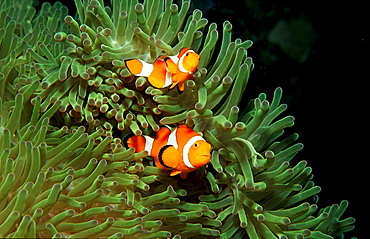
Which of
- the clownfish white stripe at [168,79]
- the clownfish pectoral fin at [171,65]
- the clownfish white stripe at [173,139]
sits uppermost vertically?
the clownfish pectoral fin at [171,65]


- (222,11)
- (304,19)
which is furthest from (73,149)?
(304,19)

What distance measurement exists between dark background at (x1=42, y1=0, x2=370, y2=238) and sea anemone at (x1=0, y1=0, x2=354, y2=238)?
0.39m

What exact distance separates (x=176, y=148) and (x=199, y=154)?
0.45 ft

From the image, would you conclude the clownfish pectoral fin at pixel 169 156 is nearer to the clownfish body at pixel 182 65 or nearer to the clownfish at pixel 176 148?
the clownfish at pixel 176 148

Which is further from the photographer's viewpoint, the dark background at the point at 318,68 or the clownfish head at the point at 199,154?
the dark background at the point at 318,68

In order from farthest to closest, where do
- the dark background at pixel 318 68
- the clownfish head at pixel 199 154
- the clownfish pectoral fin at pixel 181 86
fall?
the dark background at pixel 318 68 < the clownfish pectoral fin at pixel 181 86 < the clownfish head at pixel 199 154

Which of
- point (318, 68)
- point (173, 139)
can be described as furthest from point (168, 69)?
point (318, 68)

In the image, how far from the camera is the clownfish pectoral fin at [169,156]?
4.42 ft

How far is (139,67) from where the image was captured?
53.8 inches

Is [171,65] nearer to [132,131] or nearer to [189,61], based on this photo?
[189,61]

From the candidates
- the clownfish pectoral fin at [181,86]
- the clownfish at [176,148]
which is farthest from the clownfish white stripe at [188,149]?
the clownfish pectoral fin at [181,86]

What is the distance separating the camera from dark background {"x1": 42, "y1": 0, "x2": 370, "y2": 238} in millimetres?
1821

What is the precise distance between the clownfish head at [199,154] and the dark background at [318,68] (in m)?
0.75

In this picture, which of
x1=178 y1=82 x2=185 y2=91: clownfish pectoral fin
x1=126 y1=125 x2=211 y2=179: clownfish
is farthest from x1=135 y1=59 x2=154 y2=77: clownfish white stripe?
x1=126 y1=125 x2=211 y2=179: clownfish
